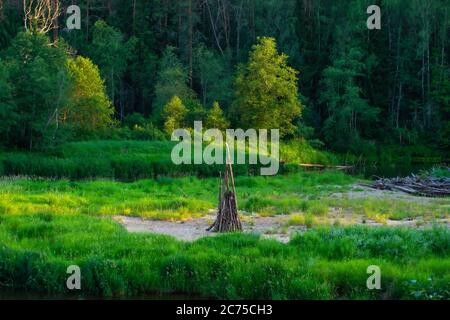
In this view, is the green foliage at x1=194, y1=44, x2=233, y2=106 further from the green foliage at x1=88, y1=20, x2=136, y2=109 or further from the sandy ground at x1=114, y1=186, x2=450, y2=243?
the sandy ground at x1=114, y1=186, x2=450, y2=243

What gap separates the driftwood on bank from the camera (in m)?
34.2

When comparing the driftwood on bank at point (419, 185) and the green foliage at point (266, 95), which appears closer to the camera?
the driftwood on bank at point (419, 185)

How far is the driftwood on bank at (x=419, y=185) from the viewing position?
3416cm

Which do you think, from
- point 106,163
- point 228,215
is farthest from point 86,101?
point 228,215

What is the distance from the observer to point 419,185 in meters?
35.3

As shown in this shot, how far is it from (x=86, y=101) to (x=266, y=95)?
45.6ft

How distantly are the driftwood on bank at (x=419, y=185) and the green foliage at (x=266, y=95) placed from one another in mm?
17305

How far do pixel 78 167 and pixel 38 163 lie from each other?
7.70 ft

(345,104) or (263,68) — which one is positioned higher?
(263,68)

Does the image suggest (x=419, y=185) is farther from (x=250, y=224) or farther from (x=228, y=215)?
(x=228, y=215)

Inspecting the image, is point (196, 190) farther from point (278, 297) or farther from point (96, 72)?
point (96, 72)

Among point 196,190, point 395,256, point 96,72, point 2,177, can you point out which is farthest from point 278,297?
point 96,72

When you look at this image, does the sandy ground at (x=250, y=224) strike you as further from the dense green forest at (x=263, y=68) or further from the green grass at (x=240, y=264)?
the dense green forest at (x=263, y=68)

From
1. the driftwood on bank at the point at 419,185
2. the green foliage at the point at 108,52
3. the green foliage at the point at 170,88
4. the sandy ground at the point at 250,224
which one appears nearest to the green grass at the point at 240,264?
the sandy ground at the point at 250,224
